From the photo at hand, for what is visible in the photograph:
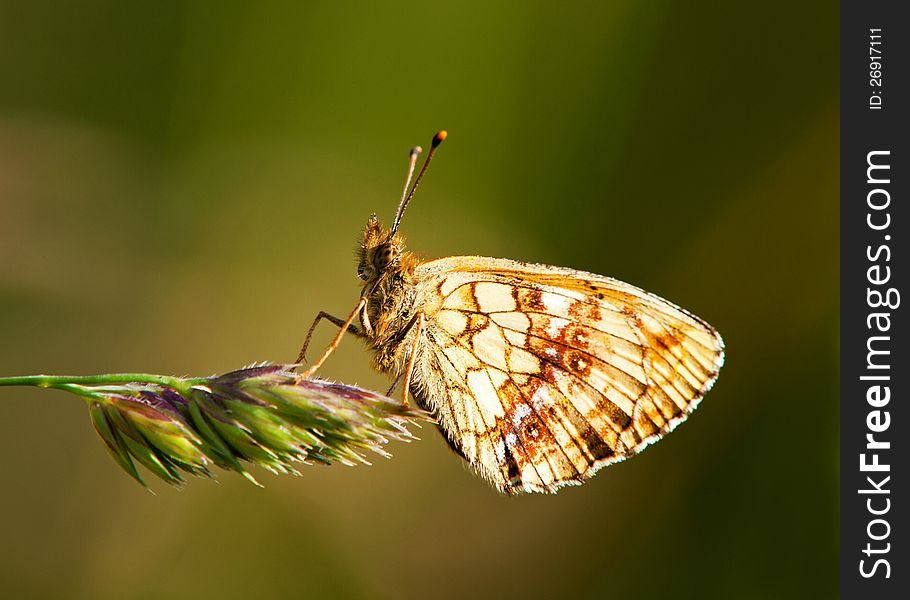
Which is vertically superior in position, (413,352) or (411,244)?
(411,244)

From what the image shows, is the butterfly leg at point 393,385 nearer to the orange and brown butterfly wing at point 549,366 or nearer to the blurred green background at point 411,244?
the orange and brown butterfly wing at point 549,366

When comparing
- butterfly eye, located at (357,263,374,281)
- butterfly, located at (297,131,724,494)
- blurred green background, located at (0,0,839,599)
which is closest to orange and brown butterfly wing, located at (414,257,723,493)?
butterfly, located at (297,131,724,494)

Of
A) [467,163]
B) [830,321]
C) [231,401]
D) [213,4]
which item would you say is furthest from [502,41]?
[231,401]

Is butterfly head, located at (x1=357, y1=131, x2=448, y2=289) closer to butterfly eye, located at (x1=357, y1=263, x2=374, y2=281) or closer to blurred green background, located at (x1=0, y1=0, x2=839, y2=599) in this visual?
butterfly eye, located at (x1=357, y1=263, x2=374, y2=281)

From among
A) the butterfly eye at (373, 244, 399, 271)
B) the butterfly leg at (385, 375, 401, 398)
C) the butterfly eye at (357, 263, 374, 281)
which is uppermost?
the butterfly eye at (373, 244, 399, 271)

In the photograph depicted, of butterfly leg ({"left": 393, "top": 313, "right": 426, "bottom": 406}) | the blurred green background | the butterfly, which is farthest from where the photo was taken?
the blurred green background

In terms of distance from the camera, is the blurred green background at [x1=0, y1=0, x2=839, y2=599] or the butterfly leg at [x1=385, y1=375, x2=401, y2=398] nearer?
the butterfly leg at [x1=385, y1=375, x2=401, y2=398]

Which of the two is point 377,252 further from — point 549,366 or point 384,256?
point 549,366

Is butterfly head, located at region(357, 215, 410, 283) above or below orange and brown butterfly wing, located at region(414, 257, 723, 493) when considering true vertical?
above

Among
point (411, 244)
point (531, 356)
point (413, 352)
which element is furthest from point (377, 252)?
point (411, 244)
